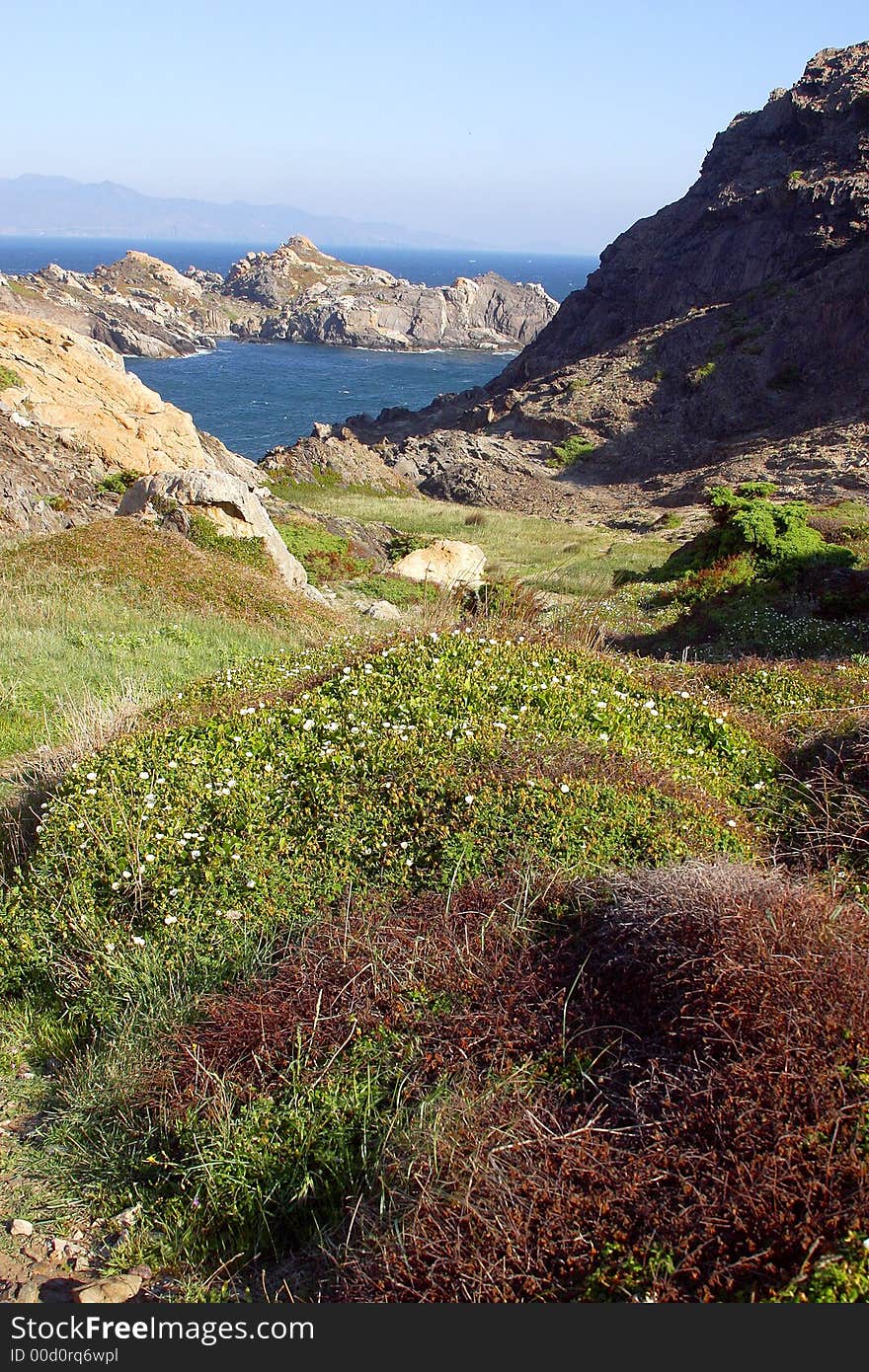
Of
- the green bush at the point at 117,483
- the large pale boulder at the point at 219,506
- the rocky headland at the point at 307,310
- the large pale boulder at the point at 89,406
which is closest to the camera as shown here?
the large pale boulder at the point at 219,506

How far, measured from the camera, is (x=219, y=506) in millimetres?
17391

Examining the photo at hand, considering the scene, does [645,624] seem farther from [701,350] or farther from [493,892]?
[701,350]

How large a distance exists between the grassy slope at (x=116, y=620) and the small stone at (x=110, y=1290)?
4331 mm

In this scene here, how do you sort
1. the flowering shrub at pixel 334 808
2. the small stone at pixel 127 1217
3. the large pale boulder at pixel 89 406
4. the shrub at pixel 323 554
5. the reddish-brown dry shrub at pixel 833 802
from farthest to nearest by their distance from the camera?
the large pale boulder at pixel 89 406
the shrub at pixel 323 554
the reddish-brown dry shrub at pixel 833 802
the flowering shrub at pixel 334 808
the small stone at pixel 127 1217

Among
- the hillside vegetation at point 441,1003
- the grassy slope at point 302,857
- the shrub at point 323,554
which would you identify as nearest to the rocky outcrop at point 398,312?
the shrub at point 323,554

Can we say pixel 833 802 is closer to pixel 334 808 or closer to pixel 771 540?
pixel 334 808

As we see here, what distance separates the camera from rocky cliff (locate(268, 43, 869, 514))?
46.9 meters

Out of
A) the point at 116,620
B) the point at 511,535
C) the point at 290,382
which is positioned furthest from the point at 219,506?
the point at 290,382

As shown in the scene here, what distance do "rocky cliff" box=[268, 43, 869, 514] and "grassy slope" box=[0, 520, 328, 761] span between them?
28.6 m

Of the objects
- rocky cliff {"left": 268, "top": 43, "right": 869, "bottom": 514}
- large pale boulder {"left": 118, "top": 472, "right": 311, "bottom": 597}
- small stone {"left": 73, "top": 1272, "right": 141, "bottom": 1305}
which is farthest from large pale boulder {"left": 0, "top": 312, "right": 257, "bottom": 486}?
small stone {"left": 73, "top": 1272, "right": 141, "bottom": 1305}

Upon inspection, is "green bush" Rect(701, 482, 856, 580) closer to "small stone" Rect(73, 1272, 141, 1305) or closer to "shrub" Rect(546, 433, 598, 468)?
"small stone" Rect(73, 1272, 141, 1305)

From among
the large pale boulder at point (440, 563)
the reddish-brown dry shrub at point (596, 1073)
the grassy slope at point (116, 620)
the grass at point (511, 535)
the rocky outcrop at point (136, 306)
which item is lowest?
the grass at point (511, 535)

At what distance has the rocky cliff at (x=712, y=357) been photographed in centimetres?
4691

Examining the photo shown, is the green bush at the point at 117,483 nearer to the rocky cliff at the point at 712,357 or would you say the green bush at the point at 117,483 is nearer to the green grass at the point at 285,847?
the green grass at the point at 285,847
